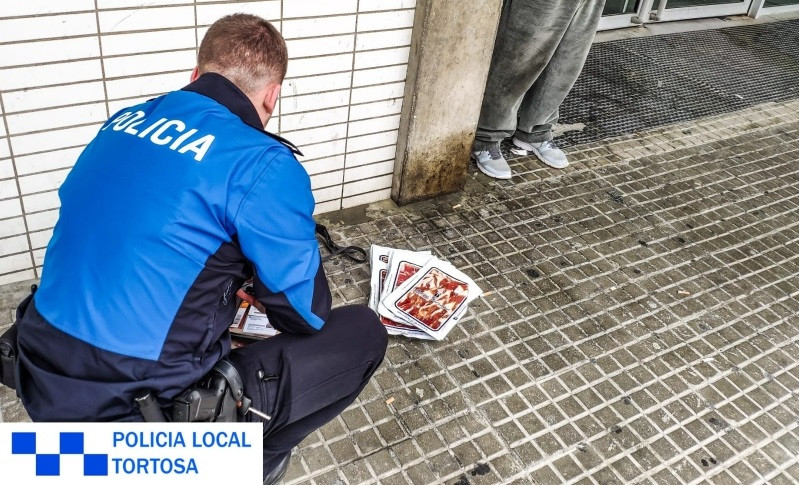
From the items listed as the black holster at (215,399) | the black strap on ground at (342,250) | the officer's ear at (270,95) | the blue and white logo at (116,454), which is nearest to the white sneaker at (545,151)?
the black strap on ground at (342,250)

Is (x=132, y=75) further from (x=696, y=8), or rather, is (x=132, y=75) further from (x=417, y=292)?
(x=696, y=8)

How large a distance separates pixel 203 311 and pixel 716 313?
268cm

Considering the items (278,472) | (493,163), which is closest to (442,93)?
(493,163)

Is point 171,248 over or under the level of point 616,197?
over

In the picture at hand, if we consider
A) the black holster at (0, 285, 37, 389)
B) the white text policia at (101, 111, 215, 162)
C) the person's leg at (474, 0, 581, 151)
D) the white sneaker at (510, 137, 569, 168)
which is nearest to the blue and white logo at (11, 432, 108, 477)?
the black holster at (0, 285, 37, 389)

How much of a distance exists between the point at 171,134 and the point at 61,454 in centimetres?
87

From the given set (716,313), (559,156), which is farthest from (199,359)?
(559,156)

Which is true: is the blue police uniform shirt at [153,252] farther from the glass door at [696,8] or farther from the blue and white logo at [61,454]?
the glass door at [696,8]

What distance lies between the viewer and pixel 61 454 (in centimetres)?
183

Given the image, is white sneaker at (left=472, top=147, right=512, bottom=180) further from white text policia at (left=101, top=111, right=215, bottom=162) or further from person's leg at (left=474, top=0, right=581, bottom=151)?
white text policia at (left=101, top=111, right=215, bottom=162)

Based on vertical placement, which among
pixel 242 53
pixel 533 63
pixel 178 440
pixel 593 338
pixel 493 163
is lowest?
pixel 593 338

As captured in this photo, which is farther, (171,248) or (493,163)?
(493,163)

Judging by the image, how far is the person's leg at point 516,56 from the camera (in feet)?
13.2

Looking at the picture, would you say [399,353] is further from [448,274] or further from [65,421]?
[65,421]
